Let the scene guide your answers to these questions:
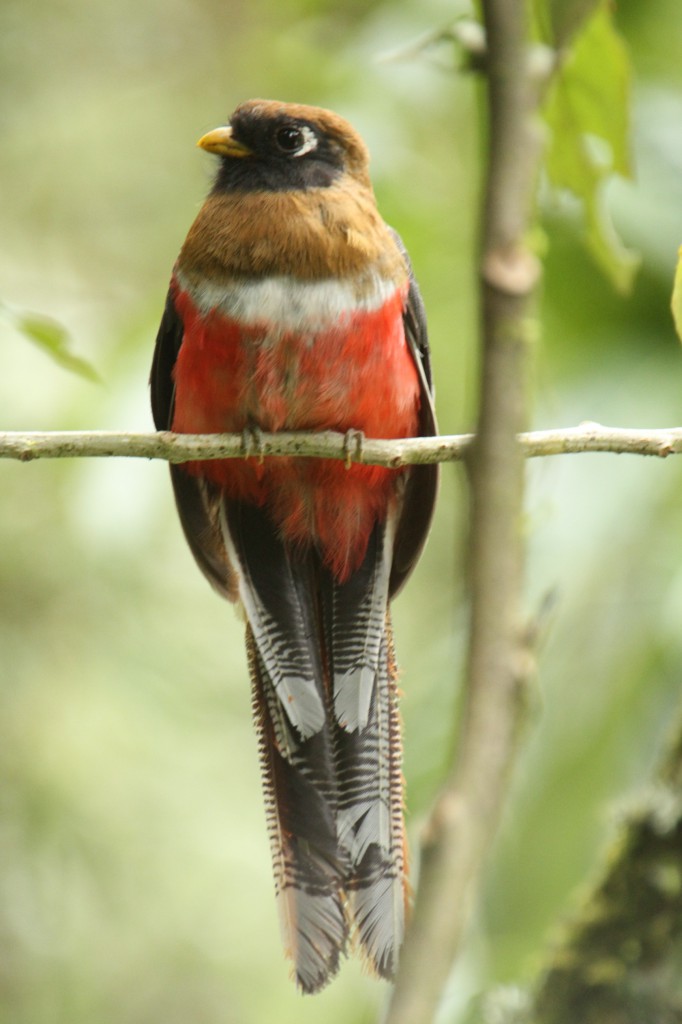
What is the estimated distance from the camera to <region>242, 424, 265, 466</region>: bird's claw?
2.83 m

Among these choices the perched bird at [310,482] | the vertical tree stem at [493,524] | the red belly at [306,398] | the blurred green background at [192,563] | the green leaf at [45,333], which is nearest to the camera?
the vertical tree stem at [493,524]

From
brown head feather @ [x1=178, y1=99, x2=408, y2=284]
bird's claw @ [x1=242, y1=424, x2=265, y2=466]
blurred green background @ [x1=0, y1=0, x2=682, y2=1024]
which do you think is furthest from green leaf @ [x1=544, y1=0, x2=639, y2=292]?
bird's claw @ [x1=242, y1=424, x2=265, y2=466]

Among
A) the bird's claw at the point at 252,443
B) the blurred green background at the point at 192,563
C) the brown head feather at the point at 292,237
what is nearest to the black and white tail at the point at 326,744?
the blurred green background at the point at 192,563

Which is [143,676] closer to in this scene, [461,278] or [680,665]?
[461,278]

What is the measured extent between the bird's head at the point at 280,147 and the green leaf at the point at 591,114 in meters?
0.80

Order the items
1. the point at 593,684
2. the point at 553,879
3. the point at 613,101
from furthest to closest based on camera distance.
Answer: the point at 593,684 → the point at 553,879 → the point at 613,101

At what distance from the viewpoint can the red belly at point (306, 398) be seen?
2934mm

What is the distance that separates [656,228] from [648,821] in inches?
73.2

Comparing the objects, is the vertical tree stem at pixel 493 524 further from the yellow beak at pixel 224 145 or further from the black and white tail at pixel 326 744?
the yellow beak at pixel 224 145

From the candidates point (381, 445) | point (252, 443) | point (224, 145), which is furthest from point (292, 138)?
point (381, 445)

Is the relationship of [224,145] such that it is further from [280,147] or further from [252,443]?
[252,443]

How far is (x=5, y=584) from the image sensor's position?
18.8 feet

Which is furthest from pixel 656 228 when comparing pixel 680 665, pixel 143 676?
pixel 143 676

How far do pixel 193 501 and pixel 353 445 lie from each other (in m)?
0.66
